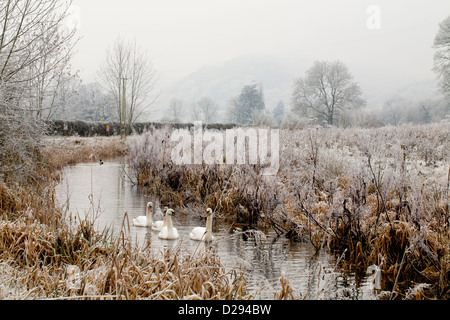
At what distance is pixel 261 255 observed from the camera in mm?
6062

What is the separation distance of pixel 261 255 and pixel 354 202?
1.55 m

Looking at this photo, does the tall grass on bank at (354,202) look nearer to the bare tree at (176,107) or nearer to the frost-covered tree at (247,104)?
the frost-covered tree at (247,104)

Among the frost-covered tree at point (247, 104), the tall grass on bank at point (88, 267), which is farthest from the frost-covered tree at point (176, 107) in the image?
the tall grass on bank at point (88, 267)

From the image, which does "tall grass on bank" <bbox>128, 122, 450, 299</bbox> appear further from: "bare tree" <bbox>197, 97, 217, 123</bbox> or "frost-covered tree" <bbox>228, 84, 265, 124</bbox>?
"bare tree" <bbox>197, 97, 217, 123</bbox>

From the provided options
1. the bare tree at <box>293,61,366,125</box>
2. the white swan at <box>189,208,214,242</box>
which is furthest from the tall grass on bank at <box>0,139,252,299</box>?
the bare tree at <box>293,61,366,125</box>

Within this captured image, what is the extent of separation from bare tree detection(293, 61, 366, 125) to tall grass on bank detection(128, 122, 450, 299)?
31.5 metres

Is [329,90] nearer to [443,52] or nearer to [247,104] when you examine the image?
[247,104]

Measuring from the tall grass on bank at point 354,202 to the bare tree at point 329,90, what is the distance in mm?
31480

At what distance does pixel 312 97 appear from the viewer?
44656 mm

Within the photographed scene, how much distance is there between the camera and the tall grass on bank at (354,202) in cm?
527

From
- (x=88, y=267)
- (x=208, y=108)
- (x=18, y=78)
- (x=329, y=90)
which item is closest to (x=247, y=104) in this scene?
(x=329, y=90)

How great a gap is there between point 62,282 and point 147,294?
0.86 metres
